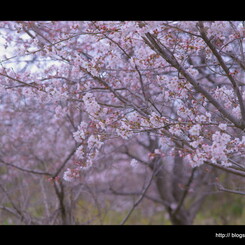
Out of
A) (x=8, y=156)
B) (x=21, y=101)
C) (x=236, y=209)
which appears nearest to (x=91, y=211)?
(x=8, y=156)

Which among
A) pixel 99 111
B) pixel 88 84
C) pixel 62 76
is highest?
pixel 62 76

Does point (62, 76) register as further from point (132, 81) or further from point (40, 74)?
point (132, 81)

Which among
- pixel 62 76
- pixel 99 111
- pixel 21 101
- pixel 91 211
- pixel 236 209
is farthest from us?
pixel 236 209

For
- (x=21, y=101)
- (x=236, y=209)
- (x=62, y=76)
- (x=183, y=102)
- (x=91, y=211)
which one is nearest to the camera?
(x=183, y=102)

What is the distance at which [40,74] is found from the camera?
3.47 metres

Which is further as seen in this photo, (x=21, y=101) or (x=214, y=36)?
(x=21, y=101)

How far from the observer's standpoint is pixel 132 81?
3434 millimetres

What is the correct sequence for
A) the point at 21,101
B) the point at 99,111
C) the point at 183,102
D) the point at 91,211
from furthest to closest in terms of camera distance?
the point at 91,211, the point at 21,101, the point at 183,102, the point at 99,111

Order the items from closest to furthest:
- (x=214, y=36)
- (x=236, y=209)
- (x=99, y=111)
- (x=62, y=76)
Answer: (x=214, y=36) → (x=99, y=111) → (x=62, y=76) → (x=236, y=209)
